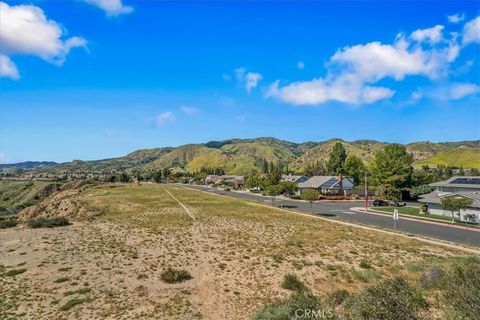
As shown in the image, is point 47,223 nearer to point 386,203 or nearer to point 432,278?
point 432,278

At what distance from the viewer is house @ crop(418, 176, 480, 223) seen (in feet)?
139

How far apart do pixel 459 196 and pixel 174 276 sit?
4197 cm

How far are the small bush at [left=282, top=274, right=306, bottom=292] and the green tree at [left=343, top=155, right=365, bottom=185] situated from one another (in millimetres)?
91529

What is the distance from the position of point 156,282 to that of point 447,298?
47.0 feet

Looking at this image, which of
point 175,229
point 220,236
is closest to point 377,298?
point 220,236

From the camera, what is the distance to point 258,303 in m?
16.7

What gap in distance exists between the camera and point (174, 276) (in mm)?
19953

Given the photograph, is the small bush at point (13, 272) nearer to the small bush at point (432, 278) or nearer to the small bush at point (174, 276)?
the small bush at point (174, 276)

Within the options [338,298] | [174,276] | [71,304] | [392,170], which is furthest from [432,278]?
[392,170]

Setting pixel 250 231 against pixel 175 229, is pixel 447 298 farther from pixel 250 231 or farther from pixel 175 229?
pixel 175 229

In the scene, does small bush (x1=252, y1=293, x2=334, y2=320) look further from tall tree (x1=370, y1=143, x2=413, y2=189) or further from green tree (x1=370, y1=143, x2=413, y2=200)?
tall tree (x1=370, y1=143, x2=413, y2=189)

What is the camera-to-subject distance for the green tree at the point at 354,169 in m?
106

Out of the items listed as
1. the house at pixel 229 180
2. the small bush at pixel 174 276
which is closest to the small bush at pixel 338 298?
the small bush at pixel 174 276

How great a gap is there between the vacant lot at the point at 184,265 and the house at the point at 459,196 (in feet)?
53.7
